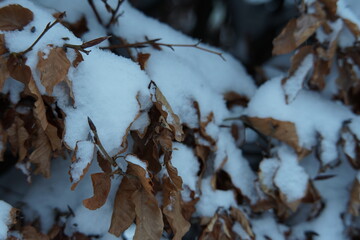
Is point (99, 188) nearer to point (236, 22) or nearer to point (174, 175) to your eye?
point (174, 175)

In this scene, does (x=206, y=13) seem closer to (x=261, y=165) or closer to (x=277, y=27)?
(x=277, y=27)

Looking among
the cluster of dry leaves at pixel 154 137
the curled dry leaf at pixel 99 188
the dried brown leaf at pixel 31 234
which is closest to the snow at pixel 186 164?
the cluster of dry leaves at pixel 154 137

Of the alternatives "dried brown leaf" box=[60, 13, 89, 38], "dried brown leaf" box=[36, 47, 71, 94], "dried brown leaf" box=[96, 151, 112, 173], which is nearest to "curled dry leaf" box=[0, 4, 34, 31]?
"dried brown leaf" box=[36, 47, 71, 94]

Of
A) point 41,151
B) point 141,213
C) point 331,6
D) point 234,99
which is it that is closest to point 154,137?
point 141,213

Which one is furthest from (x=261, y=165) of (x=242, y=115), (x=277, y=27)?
(x=277, y=27)

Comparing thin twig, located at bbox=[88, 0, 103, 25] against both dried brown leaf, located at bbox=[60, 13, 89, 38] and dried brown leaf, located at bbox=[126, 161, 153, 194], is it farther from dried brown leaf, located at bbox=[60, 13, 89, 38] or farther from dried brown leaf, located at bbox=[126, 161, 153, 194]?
dried brown leaf, located at bbox=[126, 161, 153, 194]

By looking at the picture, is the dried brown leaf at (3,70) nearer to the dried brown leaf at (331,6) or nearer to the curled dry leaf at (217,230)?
the curled dry leaf at (217,230)
